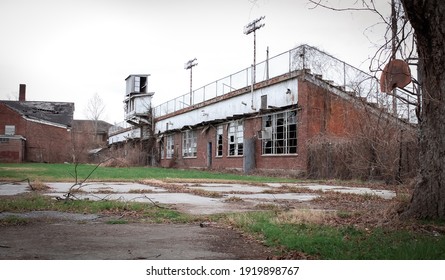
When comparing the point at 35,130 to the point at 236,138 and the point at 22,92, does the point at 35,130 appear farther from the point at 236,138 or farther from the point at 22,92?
the point at 236,138

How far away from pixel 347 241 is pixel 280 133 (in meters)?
15.5

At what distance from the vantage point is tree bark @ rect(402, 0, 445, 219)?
370 cm

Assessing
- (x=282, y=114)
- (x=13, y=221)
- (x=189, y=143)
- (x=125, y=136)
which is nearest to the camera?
(x=13, y=221)

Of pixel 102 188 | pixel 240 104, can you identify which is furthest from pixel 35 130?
pixel 240 104

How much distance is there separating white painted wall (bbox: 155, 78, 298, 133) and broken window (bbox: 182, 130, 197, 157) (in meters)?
0.72

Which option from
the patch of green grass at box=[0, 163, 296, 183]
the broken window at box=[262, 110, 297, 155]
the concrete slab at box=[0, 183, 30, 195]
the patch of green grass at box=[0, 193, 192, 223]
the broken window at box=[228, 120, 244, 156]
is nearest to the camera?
the patch of green grass at box=[0, 193, 192, 223]

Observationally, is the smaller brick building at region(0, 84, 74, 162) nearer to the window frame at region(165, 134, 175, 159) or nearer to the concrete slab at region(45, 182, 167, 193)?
the concrete slab at region(45, 182, 167, 193)

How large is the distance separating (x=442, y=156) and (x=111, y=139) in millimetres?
49274

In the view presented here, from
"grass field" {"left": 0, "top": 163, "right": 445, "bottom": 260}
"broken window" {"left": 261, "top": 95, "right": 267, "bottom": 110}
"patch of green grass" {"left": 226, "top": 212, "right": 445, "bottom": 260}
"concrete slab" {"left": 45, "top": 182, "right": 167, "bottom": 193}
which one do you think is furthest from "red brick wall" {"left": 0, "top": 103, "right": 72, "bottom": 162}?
"broken window" {"left": 261, "top": 95, "right": 267, "bottom": 110}

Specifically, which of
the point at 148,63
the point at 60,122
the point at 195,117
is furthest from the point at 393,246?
the point at 195,117

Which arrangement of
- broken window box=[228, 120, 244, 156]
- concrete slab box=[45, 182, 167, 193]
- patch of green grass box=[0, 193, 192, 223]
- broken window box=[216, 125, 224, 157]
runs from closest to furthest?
1. patch of green grass box=[0, 193, 192, 223]
2. concrete slab box=[45, 182, 167, 193]
3. broken window box=[228, 120, 244, 156]
4. broken window box=[216, 125, 224, 157]

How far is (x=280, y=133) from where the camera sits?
60.5 ft

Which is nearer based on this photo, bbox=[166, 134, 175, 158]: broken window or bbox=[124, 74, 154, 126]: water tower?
bbox=[166, 134, 175, 158]: broken window

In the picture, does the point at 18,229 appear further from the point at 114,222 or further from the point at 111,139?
the point at 111,139
